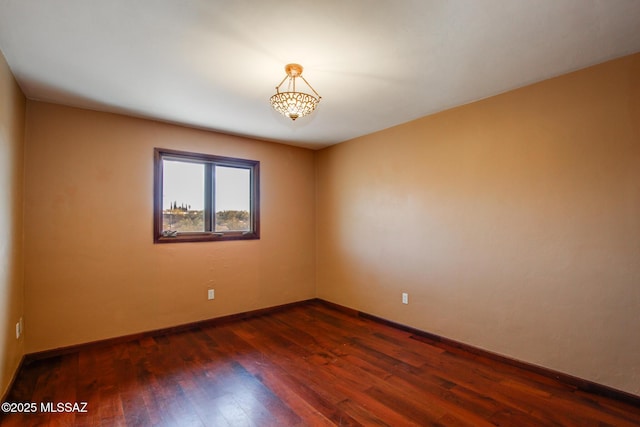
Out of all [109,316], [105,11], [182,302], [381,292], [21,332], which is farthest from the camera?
[381,292]

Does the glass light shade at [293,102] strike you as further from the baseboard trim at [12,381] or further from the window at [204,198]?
the baseboard trim at [12,381]

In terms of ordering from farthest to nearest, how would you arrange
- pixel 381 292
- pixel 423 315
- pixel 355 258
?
pixel 355 258
pixel 381 292
pixel 423 315

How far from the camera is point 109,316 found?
3146mm

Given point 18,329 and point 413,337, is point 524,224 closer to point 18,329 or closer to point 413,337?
point 413,337

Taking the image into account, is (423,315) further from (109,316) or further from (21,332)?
(21,332)

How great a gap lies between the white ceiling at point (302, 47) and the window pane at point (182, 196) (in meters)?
0.86

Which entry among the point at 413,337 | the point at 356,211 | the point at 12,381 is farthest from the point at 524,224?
the point at 12,381

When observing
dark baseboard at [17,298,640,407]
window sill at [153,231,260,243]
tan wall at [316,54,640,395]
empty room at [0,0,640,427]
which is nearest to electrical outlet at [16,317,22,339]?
empty room at [0,0,640,427]

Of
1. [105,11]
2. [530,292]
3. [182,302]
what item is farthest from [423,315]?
[105,11]

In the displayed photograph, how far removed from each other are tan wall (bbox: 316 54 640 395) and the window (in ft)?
5.54

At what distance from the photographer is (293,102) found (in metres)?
2.18

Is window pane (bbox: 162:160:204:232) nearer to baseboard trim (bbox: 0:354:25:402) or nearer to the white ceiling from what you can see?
the white ceiling

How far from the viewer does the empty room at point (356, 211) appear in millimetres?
1937

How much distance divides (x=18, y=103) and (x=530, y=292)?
4.58 m
